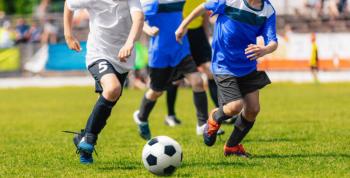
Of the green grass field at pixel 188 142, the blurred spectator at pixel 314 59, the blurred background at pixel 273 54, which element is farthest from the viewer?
the blurred background at pixel 273 54

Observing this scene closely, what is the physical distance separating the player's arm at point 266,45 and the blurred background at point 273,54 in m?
Result: 19.5

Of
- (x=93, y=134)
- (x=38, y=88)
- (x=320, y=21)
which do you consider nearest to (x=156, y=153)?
(x=93, y=134)

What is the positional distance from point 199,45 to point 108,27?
4448mm

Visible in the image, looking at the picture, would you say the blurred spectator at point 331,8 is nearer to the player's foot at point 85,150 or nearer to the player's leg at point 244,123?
the player's leg at point 244,123

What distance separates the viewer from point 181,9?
11391mm

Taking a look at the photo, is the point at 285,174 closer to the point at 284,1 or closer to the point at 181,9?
the point at 181,9

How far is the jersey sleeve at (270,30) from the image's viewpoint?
838 centimetres

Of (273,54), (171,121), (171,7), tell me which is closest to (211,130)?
(171,7)

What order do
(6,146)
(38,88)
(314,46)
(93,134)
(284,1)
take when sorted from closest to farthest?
(93,134) < (6,146) < (314,46) < (38,88) < (284,1)

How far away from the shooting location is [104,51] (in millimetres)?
8438

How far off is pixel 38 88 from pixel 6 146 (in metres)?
20.1

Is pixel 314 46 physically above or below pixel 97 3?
below

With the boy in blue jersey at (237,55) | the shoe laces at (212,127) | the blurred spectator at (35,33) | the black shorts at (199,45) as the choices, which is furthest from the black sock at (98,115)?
the blurred spectator at (35,33)

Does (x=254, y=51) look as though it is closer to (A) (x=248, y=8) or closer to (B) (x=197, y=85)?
(A) (x=248, y=8)
